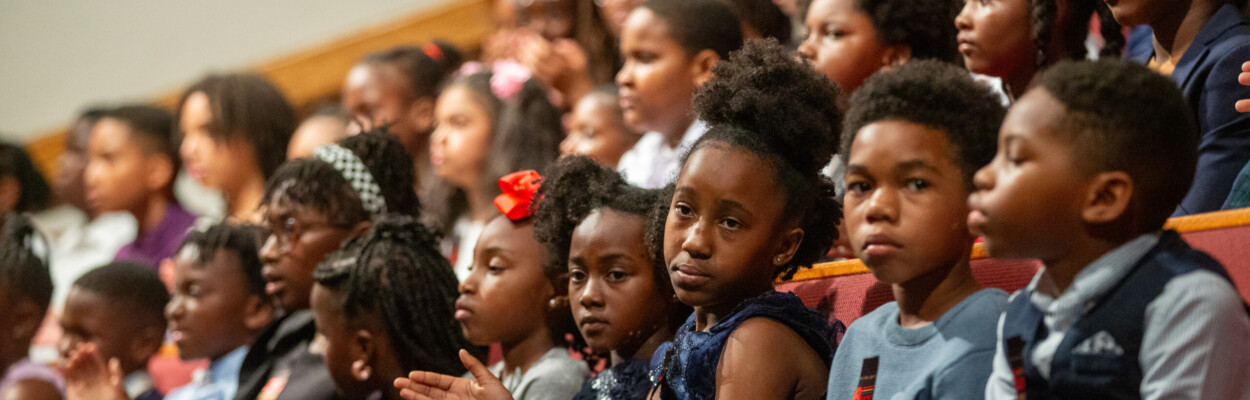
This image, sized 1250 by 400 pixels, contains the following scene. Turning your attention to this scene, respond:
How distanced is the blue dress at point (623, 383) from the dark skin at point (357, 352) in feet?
2.30

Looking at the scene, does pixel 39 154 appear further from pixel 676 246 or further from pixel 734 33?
pixel 676 246

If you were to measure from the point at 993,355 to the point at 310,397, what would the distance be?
78.4 inches

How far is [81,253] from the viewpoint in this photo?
612 centimetres

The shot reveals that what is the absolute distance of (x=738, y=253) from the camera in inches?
78.0

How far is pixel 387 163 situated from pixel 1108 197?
2362mm

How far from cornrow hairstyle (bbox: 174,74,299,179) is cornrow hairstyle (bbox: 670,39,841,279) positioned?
10.3 ft

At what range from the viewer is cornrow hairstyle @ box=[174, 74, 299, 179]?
4.89 metres

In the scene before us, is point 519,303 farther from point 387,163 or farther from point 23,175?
point 23,175

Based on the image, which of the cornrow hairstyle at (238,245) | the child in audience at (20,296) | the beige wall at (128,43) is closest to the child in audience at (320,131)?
the cornrow hairstyle at (238,245)

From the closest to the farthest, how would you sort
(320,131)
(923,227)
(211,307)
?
(923,227)
(211,307)
(320,131)

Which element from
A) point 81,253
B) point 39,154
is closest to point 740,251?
point 81,253

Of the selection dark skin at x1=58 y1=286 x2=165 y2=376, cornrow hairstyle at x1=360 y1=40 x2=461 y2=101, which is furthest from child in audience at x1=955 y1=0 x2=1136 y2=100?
dark skin at x1=58 y1=286 x2=165 y2=376

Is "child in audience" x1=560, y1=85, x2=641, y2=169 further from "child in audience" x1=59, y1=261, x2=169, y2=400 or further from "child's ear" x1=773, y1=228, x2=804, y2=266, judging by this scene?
"child's ear" x1=773, y1=228, x2=804, y2=266

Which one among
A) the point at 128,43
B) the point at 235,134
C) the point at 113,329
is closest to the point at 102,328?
the point at 113,329
